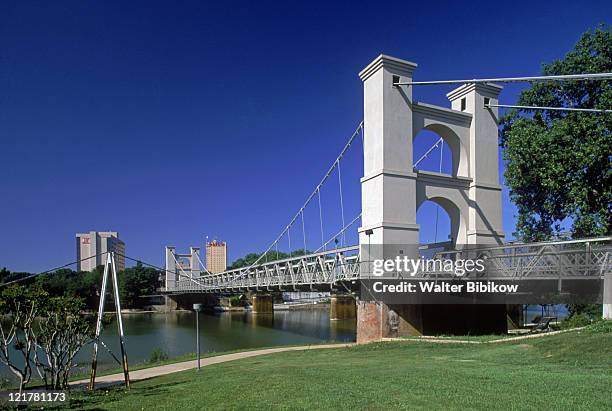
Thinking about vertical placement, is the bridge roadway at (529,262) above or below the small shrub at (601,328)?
above

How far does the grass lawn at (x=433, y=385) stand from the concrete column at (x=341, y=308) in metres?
41.2

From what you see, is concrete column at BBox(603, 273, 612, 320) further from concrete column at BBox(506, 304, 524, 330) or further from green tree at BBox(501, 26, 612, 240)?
concrete column at BBox(506, 304, 524, 330)

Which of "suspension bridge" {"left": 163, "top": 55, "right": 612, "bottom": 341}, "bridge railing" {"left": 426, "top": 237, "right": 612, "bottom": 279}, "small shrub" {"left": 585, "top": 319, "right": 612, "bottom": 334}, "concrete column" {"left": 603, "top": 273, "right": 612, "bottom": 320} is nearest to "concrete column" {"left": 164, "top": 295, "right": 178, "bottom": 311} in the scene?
"suspension bridge" {"left": 163, "top": 55, "right": 612, "bottom": 341}

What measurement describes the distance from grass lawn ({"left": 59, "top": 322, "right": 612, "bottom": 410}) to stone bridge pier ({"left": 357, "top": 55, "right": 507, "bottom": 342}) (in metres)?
5.34

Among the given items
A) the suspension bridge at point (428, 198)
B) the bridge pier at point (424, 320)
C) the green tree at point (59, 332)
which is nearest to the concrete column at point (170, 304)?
the suspension bridge at point (428, 198)

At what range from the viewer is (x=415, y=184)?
1783cm

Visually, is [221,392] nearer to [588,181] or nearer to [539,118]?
[588,181]

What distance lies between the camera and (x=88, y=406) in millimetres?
7867

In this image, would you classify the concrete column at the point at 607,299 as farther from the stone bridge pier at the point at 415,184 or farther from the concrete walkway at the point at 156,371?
the concrete walkway at the point at 156,371

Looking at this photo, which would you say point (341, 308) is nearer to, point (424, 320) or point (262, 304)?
point (262, 304)

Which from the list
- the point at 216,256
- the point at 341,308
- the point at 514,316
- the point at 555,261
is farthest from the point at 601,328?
the point at 216,256

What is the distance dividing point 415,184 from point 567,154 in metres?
5.41

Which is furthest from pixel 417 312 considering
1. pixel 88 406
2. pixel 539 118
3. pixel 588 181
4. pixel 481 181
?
pixel 88 406

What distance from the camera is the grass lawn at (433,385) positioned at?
5.90 meters
